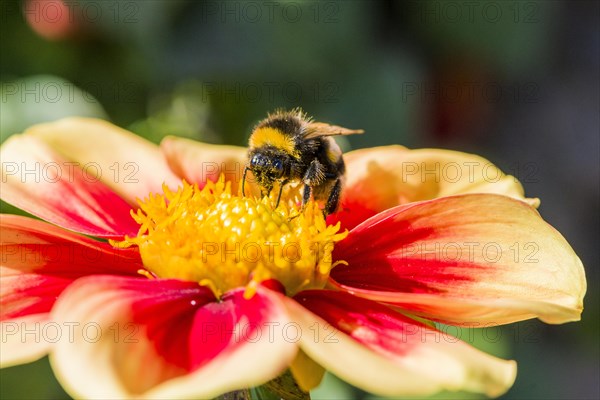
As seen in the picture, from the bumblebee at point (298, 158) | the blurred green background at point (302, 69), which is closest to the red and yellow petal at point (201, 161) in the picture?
the bumblebee at point (298, 158)

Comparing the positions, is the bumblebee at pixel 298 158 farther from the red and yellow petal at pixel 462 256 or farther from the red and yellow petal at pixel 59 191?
the red and yellow petal at pixel 59 191

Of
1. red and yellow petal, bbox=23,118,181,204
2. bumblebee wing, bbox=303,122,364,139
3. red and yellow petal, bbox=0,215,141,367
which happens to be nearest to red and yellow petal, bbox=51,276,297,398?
red and yellow petal, bbox=0,215,141,367

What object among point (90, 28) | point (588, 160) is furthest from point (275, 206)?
point (588, 160)

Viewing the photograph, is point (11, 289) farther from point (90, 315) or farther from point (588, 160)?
point (588, 160)

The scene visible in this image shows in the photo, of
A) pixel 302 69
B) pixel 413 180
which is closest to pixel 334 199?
pixel 413 180

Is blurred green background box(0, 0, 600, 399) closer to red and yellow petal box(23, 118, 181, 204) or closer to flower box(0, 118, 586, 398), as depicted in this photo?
red and yellow petal box(23, 118, 181, 204)
